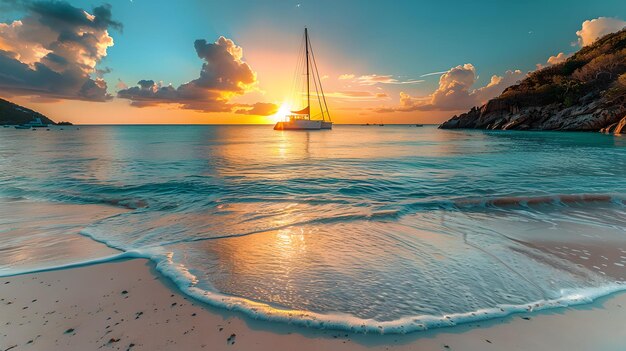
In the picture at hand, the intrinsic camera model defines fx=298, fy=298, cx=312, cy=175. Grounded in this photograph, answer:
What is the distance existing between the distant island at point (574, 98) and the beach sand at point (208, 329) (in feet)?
206

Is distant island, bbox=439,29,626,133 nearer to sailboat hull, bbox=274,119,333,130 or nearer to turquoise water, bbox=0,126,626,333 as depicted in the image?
sailboat hull, bbox=274,119,333,130

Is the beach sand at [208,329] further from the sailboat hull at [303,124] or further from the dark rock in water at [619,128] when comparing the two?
the sailboat hull at [303,124]

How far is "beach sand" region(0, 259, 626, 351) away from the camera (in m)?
2.73

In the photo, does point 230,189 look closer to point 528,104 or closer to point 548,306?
point 548,306

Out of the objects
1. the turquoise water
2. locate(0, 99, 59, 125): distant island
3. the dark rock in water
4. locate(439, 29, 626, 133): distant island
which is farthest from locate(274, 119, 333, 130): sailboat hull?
locate(0, 99, 59, 125): distant island

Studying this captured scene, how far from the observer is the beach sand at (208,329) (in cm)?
273

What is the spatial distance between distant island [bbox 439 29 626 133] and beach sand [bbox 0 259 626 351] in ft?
206

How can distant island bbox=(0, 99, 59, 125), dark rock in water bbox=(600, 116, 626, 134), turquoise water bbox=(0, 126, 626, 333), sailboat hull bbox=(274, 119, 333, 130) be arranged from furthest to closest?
distant island bbox=(0, 99, 59, 125) < sailboat hull bbox=(274, 119, 333, 130) < dark rock in water bbox=(600, 116, 626, 134) < turquoise water bbox=(0, 126, 626, 333)

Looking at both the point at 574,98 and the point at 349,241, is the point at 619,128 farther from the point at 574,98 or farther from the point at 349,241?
the point at 349,241

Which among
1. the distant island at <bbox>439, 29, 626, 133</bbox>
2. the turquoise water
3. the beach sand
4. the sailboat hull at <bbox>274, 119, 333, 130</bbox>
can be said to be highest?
the distant island at <bbox>439, 29, 626, 133</bbox>

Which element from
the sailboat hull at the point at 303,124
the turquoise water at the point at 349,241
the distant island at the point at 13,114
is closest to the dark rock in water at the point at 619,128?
the turquoise water at the point at 349,241

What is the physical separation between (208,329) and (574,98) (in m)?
92.8

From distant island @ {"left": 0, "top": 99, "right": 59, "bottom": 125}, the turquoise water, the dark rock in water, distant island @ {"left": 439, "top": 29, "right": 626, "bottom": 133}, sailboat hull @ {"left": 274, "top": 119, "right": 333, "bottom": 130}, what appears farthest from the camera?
distant island @ {"left": 0, "top": 99, "right": 59, "bottom": 125}

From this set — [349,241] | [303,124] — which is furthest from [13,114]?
[349,241]
